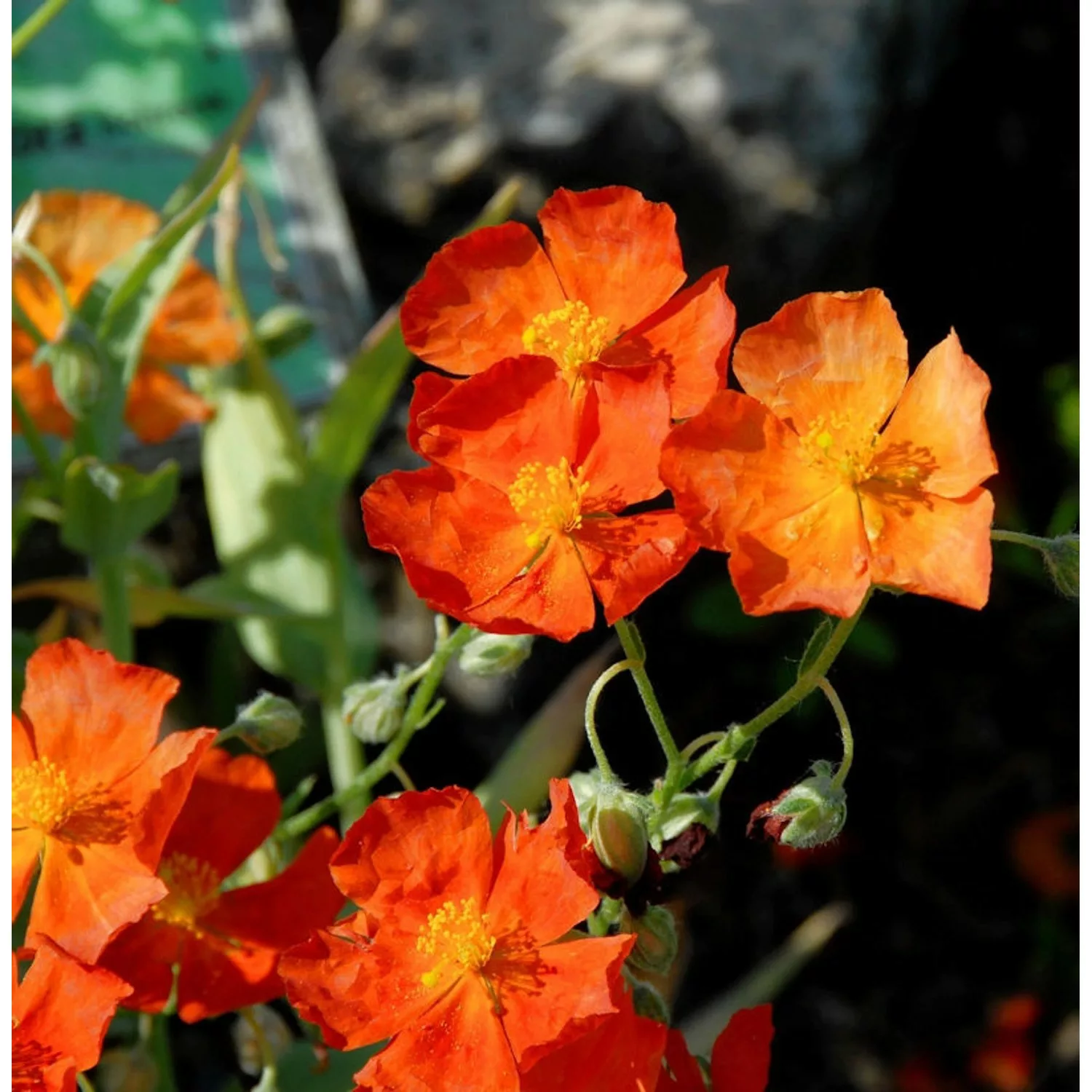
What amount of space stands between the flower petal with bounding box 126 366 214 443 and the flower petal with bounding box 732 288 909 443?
688mm

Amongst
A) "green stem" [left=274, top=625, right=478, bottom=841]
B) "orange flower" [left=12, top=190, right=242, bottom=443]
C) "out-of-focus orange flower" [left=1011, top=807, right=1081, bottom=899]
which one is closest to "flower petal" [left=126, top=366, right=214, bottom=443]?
"orange flower" [left=12, top=190, right=242, bottom=443]

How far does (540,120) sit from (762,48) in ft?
0.96

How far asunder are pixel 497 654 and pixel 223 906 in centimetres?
26

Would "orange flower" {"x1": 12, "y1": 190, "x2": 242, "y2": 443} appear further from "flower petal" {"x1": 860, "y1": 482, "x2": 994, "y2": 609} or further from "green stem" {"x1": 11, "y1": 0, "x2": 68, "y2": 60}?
"flower petal" {"x1": 860, "y1": 482, "x2": 994, "y2": 609}

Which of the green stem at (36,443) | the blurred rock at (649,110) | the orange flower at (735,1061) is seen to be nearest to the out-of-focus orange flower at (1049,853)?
the blurred rock at (649,110)

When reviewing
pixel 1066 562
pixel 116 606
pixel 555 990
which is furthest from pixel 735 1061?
pixel 116 606

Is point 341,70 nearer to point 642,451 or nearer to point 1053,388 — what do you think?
point 1053,388

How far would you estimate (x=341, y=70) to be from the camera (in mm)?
1754

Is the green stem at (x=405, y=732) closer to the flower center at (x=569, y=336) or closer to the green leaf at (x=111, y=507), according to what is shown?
the flower center at (x=569, y=336)

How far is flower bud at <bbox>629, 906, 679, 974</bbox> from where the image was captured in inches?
30.3

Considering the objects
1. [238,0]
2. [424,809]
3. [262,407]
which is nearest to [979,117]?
[238,0]

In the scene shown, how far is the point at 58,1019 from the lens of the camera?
2.42ft

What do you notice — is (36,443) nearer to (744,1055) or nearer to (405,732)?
(405,732)

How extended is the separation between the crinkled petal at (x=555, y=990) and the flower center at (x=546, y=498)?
210mm
